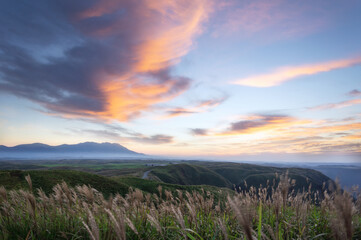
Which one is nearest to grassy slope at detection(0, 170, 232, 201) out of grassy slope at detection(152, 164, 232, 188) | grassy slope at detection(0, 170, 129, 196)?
grassy slope at detection(0, 170, 129, 196)

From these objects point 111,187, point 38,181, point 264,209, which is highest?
point 264,209

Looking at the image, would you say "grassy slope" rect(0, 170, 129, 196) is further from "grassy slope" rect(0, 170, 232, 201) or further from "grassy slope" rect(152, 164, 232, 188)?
"grassy slope" rect(152, 164, 232, 188)

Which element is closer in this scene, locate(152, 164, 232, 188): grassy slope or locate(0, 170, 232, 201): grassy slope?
locate(0, 170, 232, 201): grassy slope

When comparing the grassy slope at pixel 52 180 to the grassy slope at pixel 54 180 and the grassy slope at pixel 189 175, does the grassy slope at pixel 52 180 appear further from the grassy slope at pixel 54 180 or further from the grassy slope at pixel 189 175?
the grassy slope at pixel 189 175

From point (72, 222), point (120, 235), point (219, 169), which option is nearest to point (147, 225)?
point (72, 222)

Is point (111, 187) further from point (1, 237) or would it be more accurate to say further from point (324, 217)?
point (324, 217)

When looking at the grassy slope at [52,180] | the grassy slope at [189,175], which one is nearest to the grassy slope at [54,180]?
the grassy slope at [52,180]

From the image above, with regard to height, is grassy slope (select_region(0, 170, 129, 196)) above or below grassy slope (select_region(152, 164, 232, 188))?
above

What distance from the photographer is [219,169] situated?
166 metres

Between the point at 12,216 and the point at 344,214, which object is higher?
the point at 344,214

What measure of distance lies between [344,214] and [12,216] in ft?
23.2

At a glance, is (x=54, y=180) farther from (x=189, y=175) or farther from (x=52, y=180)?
(x=189, y=175)

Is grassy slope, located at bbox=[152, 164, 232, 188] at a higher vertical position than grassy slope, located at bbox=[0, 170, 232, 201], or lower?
lower

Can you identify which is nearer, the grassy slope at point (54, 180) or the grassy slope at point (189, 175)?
the grassy slope at point (54, 180)
